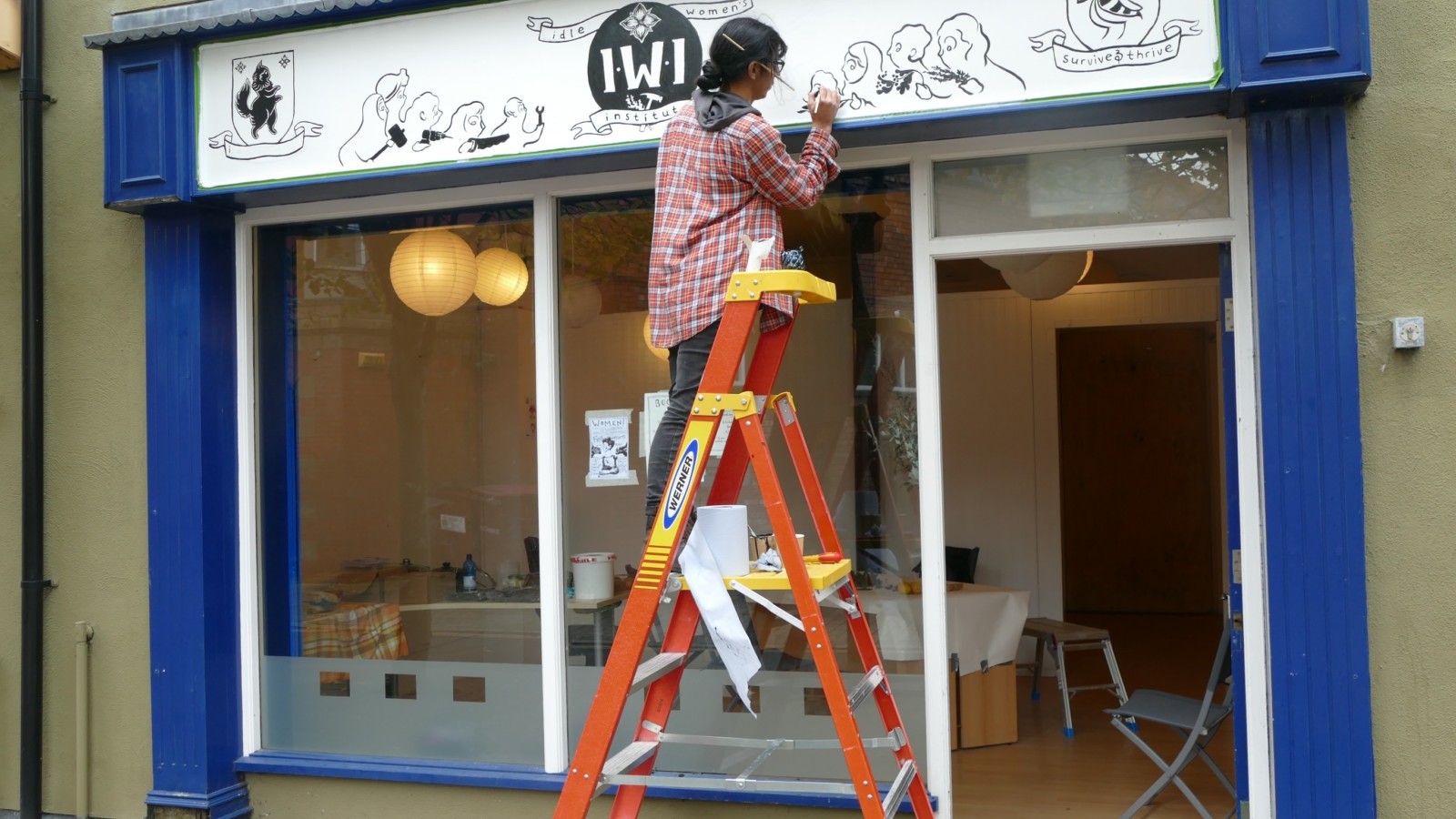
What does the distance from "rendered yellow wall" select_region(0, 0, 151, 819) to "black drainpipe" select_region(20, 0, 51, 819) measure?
0.07 meters

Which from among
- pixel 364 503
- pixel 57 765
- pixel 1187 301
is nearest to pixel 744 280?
pixel 364 503

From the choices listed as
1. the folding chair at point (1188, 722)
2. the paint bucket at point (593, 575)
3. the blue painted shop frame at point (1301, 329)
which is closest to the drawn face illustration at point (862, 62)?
the blue painted shop frame at point (1301, 329)

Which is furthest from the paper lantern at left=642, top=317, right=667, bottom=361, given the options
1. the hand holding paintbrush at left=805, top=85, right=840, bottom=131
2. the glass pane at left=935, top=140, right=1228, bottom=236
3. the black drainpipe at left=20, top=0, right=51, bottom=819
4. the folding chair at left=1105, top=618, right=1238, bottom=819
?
the black drainpipe at left=20, top=0, right=51, bottom=819

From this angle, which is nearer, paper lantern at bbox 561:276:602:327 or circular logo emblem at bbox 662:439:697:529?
circular logo emblem at bbox 662:439:697:529

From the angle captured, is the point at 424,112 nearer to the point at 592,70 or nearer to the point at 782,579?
the point at 592,70

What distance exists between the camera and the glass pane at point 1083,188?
4047mm

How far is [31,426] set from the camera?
16.6ft

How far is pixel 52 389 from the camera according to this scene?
5137mm

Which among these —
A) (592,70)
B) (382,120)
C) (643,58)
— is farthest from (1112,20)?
(382,120)

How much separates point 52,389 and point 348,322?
4.08ft

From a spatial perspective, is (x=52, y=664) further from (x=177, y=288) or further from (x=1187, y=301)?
(x=1187, y=301)

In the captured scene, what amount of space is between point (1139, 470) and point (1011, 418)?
265 centimetres

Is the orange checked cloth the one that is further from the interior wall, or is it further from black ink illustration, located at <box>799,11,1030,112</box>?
the interior wall

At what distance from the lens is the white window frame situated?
13.0 feet
